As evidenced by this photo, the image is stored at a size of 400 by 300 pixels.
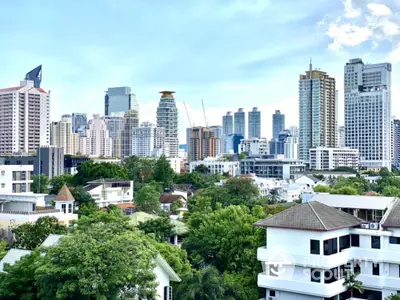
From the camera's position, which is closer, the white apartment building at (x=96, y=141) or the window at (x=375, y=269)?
the window at (x=375, y=269)

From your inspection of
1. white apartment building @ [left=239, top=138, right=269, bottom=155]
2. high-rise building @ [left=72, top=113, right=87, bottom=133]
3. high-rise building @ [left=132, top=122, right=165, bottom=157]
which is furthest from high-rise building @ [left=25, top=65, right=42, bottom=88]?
high-rise building @ [left=72, top=113, right=87, bottom=133]

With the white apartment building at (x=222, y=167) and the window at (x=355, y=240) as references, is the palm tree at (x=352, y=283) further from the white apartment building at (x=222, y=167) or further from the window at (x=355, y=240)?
the white apartment building at (x=222, y=167)

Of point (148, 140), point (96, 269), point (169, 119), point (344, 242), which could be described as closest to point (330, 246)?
point (344, 242)

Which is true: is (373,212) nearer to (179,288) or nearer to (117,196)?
(179,288)

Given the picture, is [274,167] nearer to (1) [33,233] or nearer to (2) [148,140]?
(2) [148,140]

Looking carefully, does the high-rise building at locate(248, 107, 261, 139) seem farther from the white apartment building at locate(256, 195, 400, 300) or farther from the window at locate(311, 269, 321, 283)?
the window at locate(311, 269, 321, 283)

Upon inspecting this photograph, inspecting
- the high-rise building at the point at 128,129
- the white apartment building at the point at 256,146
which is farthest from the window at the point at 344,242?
the high-rise building at the point at 128,129

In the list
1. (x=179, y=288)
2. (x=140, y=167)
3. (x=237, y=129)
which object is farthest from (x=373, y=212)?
(x=237, y=129)

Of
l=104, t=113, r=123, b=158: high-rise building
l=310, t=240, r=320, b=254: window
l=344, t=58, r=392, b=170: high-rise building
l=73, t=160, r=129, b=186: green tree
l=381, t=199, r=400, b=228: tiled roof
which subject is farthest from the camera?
l=104, t=113, r=123, b=158: high-rise building
